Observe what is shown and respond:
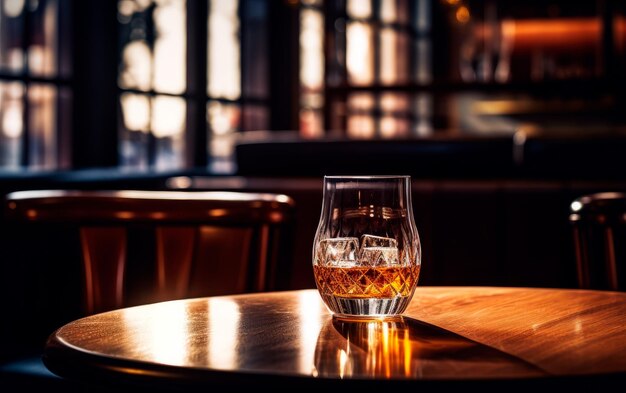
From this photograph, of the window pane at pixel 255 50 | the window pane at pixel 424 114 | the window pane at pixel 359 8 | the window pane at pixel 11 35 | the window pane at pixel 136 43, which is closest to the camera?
the window pane at pixel 11 35

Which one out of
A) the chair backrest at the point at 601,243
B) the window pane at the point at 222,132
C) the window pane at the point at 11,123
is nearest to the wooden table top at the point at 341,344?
the chair backrest at the point at 601,243

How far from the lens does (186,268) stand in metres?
1.44

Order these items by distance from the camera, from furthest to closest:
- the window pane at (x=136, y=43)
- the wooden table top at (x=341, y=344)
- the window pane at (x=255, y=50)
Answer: the window pane at (x=255, y=50)
the window pane at (x=136, y=43)
the wooden table top at (x=341, y=344)

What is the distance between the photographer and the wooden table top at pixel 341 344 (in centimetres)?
66

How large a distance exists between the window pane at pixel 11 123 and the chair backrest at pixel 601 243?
306 centimetres

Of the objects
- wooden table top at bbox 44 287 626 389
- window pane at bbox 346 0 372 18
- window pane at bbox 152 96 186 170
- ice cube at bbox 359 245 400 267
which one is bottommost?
wooden table top at bbox 44 287 626 389

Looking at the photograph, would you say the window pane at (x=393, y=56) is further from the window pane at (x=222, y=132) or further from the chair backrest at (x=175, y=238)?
the chair backrest at (x=175, y=238)

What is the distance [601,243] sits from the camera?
1.34 metres

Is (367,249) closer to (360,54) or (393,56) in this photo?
(360,54)

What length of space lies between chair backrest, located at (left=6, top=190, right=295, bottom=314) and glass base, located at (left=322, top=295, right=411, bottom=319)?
1.73 feet

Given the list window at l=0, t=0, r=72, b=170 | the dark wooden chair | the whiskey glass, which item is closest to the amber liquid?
the whiskey glass

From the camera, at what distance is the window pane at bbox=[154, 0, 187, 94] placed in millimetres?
5207

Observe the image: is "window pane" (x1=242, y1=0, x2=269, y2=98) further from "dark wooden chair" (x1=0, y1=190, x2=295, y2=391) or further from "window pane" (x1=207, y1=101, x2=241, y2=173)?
"dark wooden chair" (x1=0, y1=190, x2=295, y2=391)

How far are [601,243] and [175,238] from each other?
637 mm
